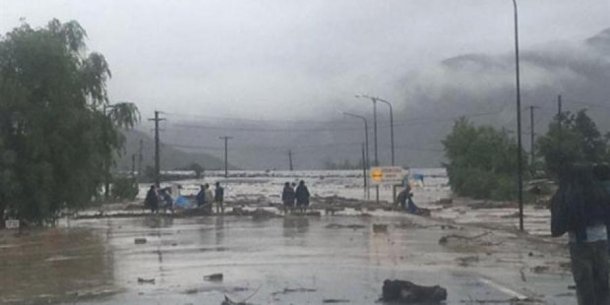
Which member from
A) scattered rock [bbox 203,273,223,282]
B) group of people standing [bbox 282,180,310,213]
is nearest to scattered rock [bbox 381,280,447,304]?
scattered rock [bbox 203,273,223,282]

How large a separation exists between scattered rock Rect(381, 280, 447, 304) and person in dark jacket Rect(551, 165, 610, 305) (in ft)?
13.1

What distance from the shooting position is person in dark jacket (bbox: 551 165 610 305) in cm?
1119

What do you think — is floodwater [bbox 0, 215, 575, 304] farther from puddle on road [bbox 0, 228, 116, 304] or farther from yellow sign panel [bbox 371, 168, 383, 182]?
yellow sign panel [bbox 371, 168, 383, 182]

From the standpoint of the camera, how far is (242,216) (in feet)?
166

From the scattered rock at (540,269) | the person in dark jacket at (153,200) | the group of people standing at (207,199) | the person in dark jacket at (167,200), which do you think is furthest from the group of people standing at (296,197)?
the scattered rock at (540,269)

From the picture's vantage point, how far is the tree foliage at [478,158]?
282ft

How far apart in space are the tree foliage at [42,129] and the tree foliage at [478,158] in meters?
45.7

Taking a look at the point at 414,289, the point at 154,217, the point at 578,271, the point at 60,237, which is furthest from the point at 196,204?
the point at 578,271

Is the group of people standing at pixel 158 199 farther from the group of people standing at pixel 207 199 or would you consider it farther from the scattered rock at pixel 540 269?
the scattered rock at pixel 540 269

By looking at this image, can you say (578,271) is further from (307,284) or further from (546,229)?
(546,229)

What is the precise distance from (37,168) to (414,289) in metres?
28.5

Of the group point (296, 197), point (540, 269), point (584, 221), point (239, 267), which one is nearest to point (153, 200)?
point (296, 197)

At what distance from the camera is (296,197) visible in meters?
54.3

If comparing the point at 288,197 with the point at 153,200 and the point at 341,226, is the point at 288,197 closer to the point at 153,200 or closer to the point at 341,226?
the point at 153,200
